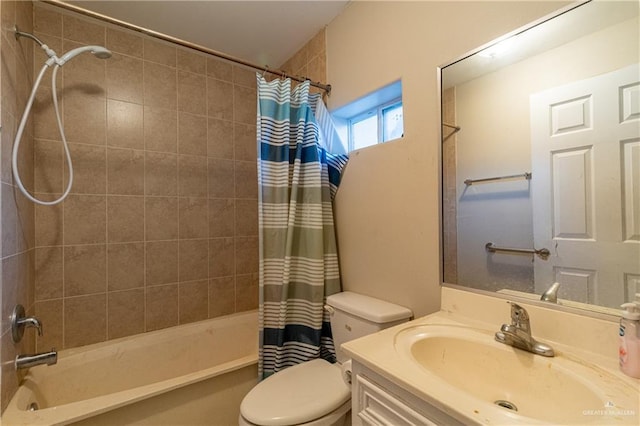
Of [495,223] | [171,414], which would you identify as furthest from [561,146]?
[171,414]

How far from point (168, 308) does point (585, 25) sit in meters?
2.39

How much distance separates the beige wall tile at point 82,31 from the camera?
1566 millimetres

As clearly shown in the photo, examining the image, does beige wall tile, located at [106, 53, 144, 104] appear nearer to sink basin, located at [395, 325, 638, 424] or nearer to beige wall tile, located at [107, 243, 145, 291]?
beige wall tile, located at [107, 243, 145, 291]

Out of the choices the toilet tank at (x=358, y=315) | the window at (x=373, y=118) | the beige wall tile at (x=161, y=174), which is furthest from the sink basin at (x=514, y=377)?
the beige wall tile at (x=161, y=174)

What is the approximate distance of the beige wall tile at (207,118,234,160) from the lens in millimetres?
2018

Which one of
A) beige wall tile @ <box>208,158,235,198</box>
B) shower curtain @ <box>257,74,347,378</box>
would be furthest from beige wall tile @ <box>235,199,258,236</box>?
shower curtain @ <box>257,74,347,378</box>

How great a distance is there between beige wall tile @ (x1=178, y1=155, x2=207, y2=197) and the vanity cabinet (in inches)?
64.0

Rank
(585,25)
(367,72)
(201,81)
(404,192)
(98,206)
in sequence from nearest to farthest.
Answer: (585,25) < (404,192) < (367,72) < (98,206) < (201,81)

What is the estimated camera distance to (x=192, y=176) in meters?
1.94

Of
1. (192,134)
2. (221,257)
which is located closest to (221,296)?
(221,257)

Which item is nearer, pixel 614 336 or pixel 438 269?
pixel 614 336

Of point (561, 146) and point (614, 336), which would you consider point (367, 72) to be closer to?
point (561, 146)

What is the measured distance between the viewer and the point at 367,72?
144 cm

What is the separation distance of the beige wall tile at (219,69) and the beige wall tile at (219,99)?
4 centimetres
